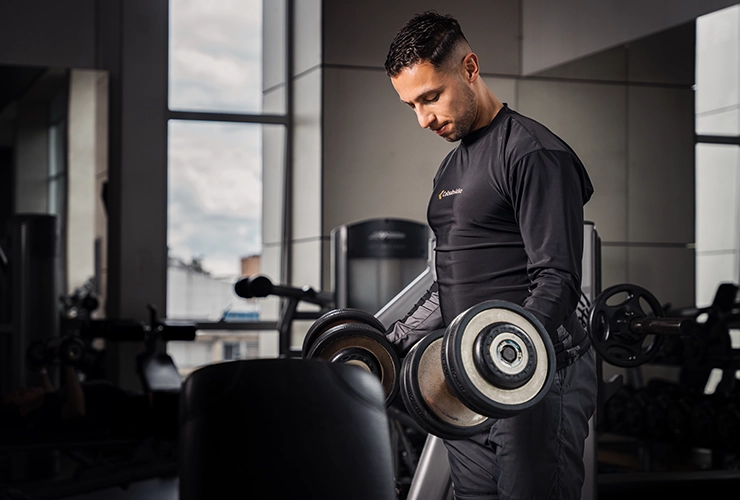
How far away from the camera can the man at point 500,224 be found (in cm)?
141

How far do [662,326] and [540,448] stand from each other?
0.76 metres

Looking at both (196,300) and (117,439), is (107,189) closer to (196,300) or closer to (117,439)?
(196,300)

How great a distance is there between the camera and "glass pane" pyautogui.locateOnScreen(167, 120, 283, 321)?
5328mm

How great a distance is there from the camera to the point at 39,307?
4.46 metres

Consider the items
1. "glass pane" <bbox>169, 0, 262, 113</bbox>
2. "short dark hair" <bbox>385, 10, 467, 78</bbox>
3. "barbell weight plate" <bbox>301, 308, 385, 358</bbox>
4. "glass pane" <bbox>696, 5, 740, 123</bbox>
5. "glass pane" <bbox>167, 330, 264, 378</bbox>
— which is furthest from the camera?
"glass pane" <bbox>169, 0, 262, 113</bbox>

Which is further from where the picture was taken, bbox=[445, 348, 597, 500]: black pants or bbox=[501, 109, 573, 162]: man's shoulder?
bbox=[445, 348, 597, 500]: black pants

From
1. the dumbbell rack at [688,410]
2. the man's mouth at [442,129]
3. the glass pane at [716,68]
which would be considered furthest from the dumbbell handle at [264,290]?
the glass pane at [716,68]

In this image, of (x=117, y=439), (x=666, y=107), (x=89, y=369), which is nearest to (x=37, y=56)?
(x=89, y=369)

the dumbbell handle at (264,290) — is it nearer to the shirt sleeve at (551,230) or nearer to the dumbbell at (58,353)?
the dumbbell at (58,353)

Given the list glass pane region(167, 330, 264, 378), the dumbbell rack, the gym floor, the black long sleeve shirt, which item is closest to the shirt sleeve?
the black long sleeve shirt

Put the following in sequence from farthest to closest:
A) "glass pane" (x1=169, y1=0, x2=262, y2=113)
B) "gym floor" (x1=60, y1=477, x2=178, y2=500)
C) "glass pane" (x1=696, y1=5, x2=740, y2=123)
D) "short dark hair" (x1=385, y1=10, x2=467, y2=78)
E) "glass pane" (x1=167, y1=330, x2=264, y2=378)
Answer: "glass pane" (x1=169, y1=0, x2=262, y2=113)
"glass pane" (x1=167, y1=330, x2=264, y2=378)
"gym floor" (x1=60, y1=477, x2=178, y2=500)
"glass pane" (x1=696, y1=5, x2=740, y2=123)
"short dark hair" (x1=385, y1=10, x2=467, y2=78)

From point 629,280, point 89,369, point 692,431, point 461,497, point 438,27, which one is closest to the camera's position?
point 438,27

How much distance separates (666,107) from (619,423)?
5.07ft

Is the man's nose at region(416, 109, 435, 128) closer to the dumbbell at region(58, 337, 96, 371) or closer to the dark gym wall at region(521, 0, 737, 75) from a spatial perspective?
the dark gym wall at region(521, 0, 737, 75)
